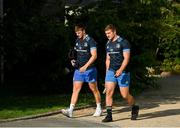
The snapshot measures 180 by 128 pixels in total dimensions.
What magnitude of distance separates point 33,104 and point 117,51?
2.94 m

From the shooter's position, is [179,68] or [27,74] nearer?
[27,74]

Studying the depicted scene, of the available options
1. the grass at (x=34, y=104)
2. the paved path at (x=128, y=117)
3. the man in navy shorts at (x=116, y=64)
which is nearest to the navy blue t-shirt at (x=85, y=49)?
the man in navy shorts at (x=116, y=64)

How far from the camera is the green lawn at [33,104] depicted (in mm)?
11453

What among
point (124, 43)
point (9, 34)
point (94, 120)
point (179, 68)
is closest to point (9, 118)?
point (94, 120)

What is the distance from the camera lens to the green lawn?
11453 millimetres

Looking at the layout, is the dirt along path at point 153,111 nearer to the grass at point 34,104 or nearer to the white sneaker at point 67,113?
the white sneaker at point 67,113

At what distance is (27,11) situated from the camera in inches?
612

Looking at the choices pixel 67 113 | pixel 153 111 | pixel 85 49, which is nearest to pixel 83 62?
pixel 85 49

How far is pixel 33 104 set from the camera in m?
12.7

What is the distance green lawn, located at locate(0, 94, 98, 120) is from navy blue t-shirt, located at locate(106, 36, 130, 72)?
196 cm

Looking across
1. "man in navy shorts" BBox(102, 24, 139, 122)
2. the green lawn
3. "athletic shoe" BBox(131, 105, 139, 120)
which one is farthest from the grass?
"athletic shoe" BBox(131, 105, 139, 120)

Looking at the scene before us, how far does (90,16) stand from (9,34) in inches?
89.9

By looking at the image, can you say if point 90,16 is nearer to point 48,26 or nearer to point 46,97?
point 48,26

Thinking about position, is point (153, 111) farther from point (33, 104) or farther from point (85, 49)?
point (33, 104)
